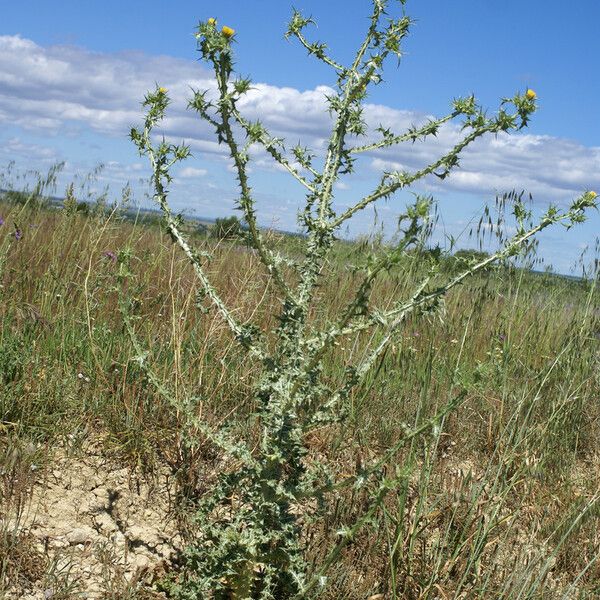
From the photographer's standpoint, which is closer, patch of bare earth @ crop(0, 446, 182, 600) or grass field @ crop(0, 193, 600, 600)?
patch of bare earth @ crop(0, 446, 182, 600)

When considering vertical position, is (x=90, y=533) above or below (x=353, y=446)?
below

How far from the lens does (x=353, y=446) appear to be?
3.48m

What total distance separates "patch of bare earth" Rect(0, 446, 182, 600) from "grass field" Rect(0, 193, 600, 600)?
0.01m

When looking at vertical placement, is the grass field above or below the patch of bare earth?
above

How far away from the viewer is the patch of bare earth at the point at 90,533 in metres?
2.52

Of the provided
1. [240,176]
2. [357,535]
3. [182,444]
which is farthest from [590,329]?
[240,176]

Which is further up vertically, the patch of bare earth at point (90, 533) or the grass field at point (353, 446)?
the grass field at point (353, 446)

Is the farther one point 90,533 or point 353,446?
point 353,446

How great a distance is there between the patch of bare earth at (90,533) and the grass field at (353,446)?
0.05 ft

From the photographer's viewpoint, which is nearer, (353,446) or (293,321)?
(293,321)

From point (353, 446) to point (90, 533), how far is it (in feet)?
4.02

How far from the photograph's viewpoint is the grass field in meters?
2.67

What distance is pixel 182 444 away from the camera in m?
3.14

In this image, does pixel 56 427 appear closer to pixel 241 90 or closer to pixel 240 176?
pixel 240 176
